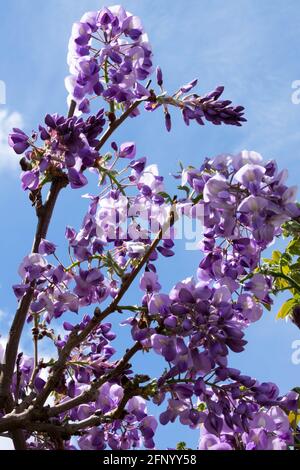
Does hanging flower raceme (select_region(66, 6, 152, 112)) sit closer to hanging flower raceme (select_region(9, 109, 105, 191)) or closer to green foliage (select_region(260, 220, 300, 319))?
hanging flower raceme (select_region(9, 109, 105, 191))

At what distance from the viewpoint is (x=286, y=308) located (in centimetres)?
412

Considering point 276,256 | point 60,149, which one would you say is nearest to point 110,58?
point 60,149

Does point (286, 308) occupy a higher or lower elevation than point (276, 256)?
lower

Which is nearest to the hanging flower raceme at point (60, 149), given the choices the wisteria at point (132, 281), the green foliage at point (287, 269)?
the wisteria at point (132, 281)

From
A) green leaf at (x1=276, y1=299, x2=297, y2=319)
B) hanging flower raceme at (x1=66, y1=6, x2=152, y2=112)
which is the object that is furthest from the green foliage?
Answer: hanging flower raceme at (x1=66, y1=6, x2=152, y2=112)

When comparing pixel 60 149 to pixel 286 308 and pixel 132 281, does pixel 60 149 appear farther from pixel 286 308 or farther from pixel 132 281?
pixel 286 308

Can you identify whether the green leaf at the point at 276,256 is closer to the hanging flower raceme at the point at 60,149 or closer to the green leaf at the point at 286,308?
the green leaf at the point at 286,308

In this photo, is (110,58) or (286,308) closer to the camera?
(110,58)

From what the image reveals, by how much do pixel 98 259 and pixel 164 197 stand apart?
409mm

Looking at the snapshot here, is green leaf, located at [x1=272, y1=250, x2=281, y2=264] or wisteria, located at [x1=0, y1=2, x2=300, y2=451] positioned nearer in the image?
wisteria, located at [x1=0, y1=2, x2=300, y2=451]

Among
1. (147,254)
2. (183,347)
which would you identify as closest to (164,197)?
(147,254)

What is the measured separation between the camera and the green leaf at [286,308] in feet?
13.5

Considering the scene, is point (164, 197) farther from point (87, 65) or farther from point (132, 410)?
point (132, 410)

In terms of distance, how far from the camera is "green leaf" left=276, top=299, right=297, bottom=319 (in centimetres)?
411
